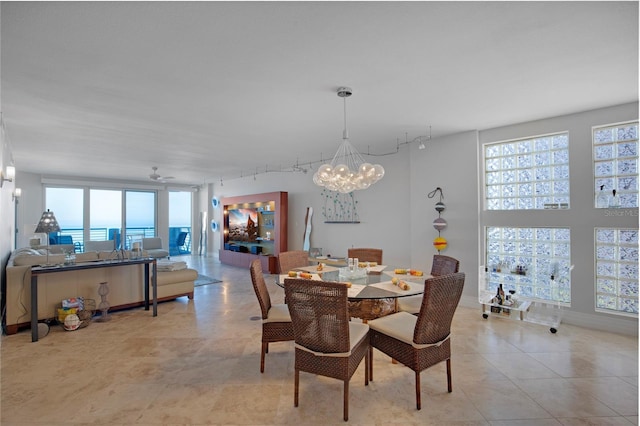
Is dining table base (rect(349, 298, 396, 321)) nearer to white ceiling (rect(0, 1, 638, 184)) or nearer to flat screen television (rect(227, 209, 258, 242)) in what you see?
white ceiling (rect(0, 1, 638, 184))

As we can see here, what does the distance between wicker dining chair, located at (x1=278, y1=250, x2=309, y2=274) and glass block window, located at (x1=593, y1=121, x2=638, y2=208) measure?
3.70 m

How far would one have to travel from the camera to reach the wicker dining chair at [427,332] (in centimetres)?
219

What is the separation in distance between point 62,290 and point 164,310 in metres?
1.26

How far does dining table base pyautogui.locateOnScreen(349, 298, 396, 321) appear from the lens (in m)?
2.93

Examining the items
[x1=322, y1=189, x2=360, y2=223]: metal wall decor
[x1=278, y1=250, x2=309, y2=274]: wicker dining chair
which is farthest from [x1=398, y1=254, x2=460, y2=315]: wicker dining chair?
[x1=322, y1=189, x2=360, y2=223]: metal wall decor

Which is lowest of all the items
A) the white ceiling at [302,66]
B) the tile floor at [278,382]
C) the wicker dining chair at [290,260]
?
the tile floor at [278,382]

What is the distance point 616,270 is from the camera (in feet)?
12.2

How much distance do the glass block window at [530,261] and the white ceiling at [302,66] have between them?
1600mm

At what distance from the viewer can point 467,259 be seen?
4699mm

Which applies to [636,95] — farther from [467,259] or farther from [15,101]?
[15,101]

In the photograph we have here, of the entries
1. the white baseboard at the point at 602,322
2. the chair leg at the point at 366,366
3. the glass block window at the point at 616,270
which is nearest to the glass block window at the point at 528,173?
the glass block window at the point at 616,270

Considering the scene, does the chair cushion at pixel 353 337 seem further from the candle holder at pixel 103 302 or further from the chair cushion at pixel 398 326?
the candle holder at pixel 103 302

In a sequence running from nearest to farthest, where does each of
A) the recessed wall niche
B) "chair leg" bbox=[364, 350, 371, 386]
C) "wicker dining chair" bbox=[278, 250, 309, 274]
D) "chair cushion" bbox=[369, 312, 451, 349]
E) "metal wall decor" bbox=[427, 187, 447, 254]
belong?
"chair cushion" bbox=[369, 312, 451, 349] → "chair leg" bbox=[364, 350, 371, 386] → "wicker dining chair" bbox=[278, 250, 309, 274] → "metal wall decor" bbox=[427, 187, 447, 254] → the recessed wall niche

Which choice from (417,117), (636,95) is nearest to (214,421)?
(417,117)
